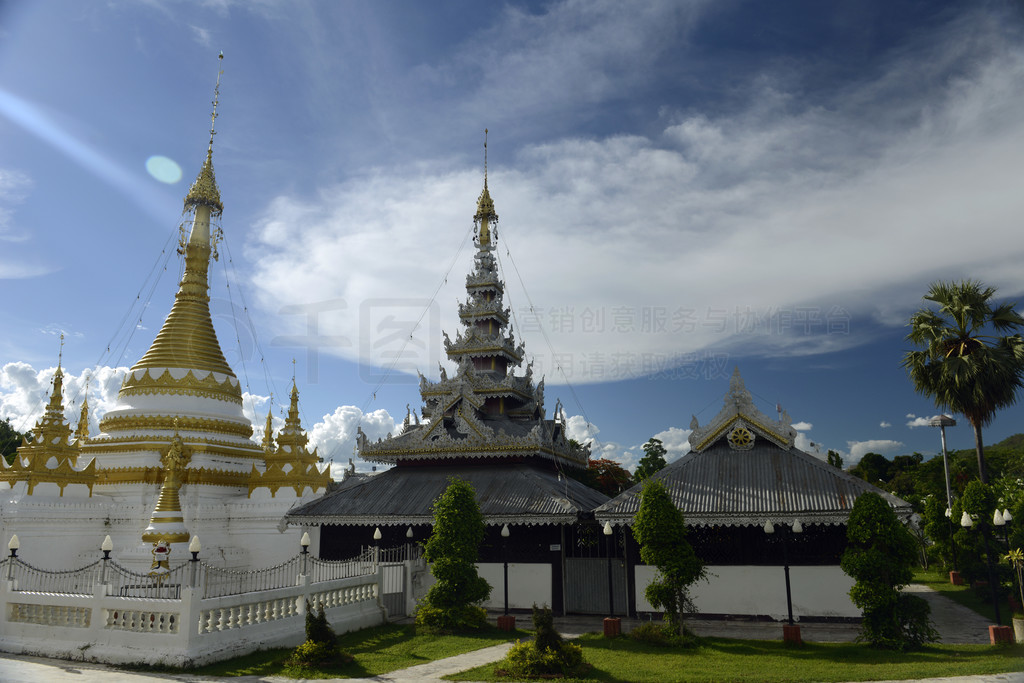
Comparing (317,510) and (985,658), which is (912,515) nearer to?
(985,658)

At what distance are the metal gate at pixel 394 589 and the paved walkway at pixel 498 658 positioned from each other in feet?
12.6

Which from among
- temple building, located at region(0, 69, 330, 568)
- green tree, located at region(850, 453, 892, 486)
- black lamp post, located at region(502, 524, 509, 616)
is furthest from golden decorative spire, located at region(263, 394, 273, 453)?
green tree, located at region(850, 453, 892, 486)

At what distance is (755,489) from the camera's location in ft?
64.6

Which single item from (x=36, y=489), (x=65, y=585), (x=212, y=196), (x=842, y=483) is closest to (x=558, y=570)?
(x=842, y=483)

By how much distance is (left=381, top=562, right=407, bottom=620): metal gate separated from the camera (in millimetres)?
20750

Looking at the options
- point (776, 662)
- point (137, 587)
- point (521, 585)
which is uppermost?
point (137, 587)

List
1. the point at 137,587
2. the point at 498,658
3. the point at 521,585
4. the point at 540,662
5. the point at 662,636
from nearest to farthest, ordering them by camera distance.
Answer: the point at 540,662 < the point at 498,658 < the point at 137,587 < the point at 662,636 < the point at 521,585

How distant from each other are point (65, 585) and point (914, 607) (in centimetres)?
2028

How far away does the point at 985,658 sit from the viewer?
45.9ft

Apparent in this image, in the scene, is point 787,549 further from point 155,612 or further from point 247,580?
point 155,612

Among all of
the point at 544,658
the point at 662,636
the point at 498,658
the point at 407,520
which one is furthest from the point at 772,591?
the point at 407,520

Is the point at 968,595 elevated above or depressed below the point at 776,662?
below

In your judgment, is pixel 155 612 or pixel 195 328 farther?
pixel 195 328

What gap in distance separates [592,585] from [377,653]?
27.4 ft
